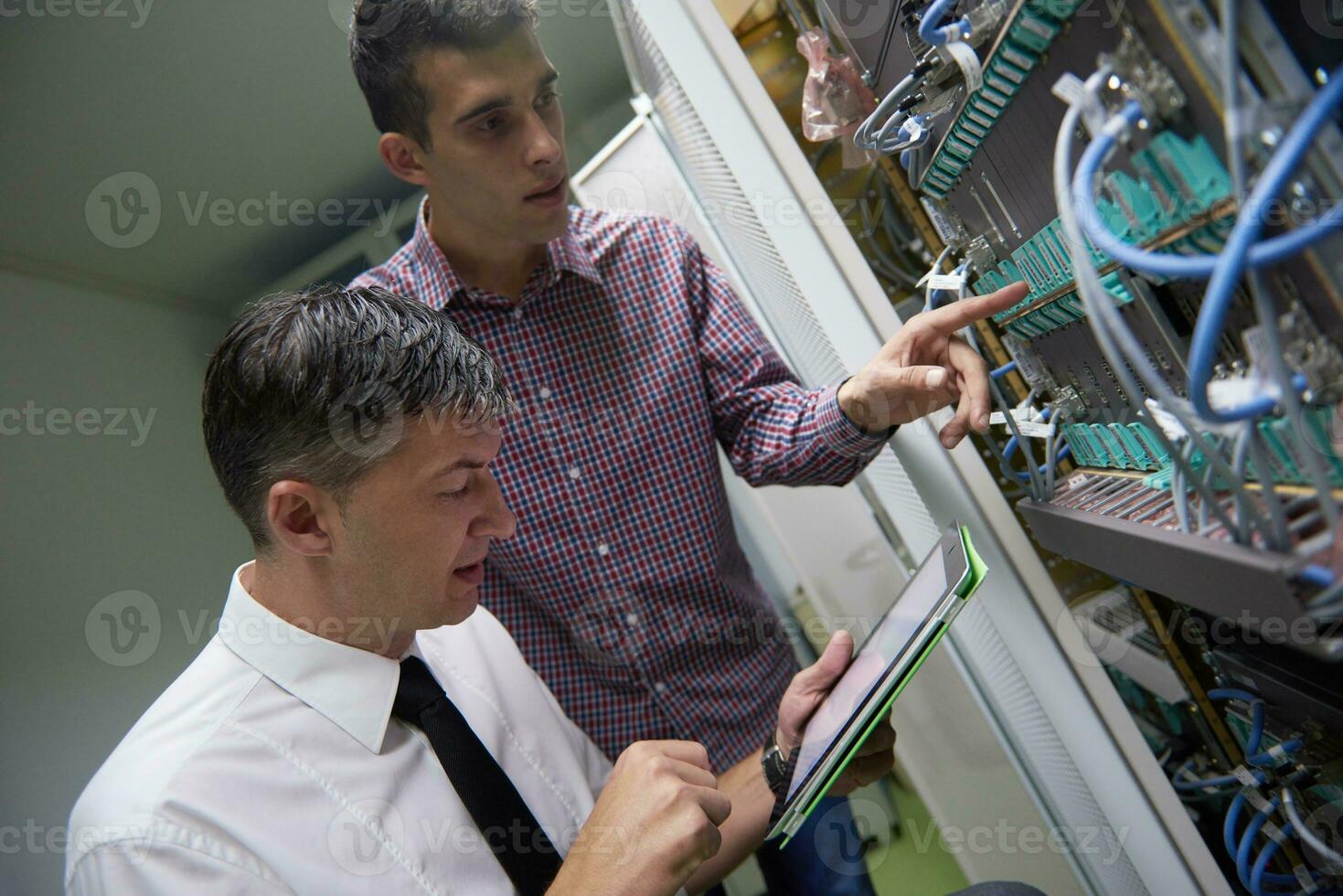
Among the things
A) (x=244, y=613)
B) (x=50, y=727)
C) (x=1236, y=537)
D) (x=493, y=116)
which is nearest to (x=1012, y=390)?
(x=1236, y=537)

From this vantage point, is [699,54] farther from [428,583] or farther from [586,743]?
[586,743]

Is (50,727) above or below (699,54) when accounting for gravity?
below

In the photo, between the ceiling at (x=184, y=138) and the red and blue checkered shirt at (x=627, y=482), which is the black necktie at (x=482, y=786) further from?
the ceiling at (x=184, y=138)

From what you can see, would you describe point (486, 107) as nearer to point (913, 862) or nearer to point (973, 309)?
point (973, 309)

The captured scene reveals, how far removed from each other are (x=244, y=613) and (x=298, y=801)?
21 centimetres

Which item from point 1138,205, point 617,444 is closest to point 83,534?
point 617,444

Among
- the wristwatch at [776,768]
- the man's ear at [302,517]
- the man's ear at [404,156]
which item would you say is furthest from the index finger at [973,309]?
the man's ear at [404,156]

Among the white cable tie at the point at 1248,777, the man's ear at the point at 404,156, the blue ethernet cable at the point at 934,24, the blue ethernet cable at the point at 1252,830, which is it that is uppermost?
the man's ear at the point at 404,156

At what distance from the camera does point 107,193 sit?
198cm

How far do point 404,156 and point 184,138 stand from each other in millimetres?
1085

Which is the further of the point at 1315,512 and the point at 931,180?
the point at 931,180

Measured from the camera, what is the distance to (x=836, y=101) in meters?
1.12

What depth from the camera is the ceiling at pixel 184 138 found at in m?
1.74

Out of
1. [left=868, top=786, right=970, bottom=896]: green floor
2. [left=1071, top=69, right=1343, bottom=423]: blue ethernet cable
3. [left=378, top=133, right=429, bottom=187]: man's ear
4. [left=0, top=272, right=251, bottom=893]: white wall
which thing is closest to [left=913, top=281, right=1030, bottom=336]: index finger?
[left=1071, top=69, right=1343, bottom=423]: blue ethernet cable
